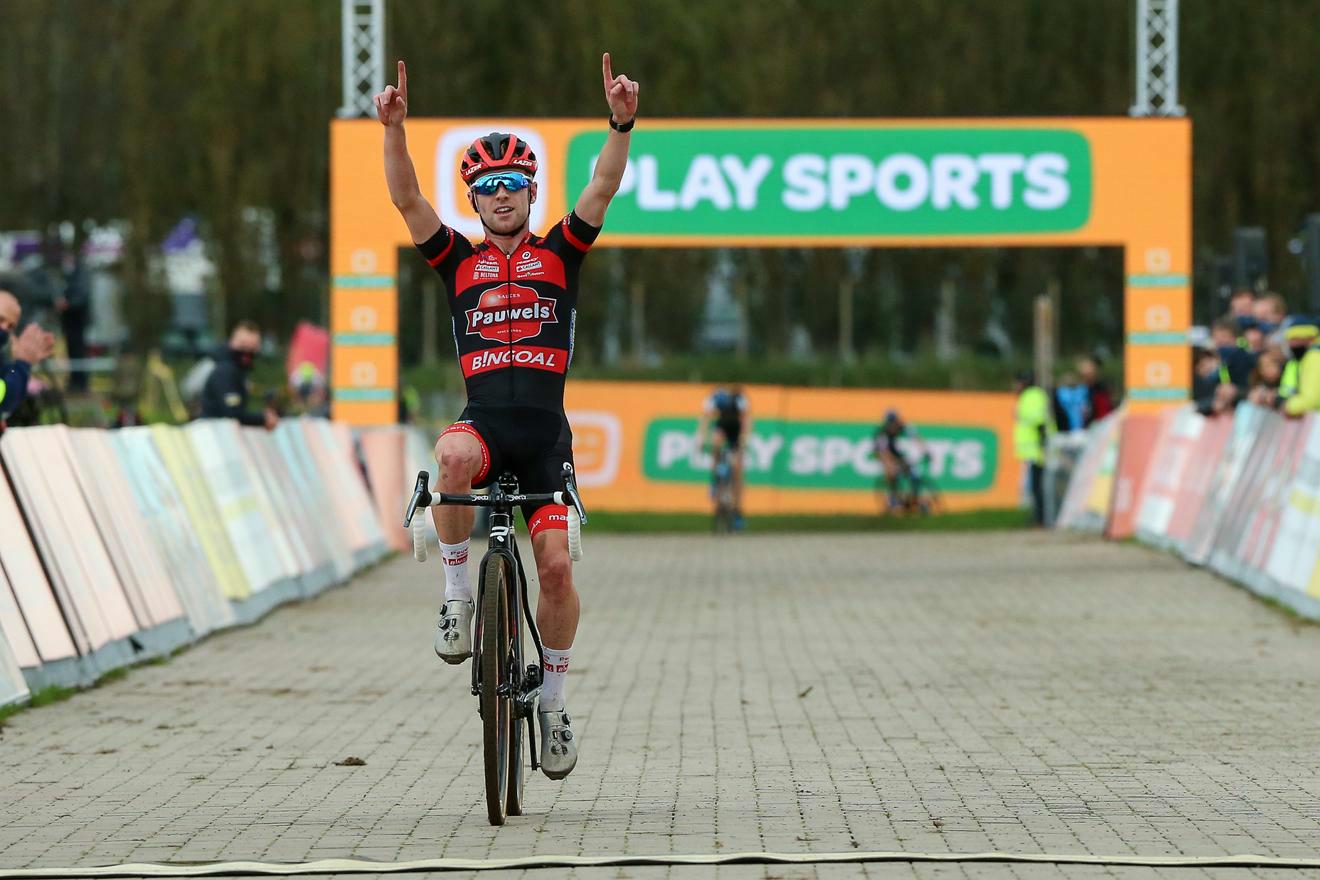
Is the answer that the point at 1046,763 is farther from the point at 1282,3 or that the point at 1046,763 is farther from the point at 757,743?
the point at 1282,3

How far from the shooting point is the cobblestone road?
7.58 m

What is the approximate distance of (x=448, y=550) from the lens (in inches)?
321

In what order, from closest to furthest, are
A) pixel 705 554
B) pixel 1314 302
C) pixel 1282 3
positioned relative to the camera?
pixel 1314 302, pixel 705 554, pixel 1282 3

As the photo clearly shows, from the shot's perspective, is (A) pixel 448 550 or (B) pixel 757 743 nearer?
(A) pixel 448 550

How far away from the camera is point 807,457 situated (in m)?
36.8

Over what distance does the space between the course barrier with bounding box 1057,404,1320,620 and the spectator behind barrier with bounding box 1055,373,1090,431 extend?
52.1 inches

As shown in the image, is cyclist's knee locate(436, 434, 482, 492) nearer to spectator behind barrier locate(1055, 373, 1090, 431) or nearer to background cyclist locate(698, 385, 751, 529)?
background cyclist locate(698, 385, 751, 529)

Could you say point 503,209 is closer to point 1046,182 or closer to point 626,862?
point 626,862

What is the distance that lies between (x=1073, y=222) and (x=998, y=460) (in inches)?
341

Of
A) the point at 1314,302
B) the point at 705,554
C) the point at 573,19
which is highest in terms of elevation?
the point at 573,19

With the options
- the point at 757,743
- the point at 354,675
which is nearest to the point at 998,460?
the point at 354,675

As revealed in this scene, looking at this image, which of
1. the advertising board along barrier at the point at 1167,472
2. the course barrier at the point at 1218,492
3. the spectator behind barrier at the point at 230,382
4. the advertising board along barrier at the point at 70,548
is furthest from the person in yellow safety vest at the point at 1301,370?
the advertising board along barrier at the point at 70,548

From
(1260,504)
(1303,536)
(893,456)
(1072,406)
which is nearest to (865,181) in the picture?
(1072,406)

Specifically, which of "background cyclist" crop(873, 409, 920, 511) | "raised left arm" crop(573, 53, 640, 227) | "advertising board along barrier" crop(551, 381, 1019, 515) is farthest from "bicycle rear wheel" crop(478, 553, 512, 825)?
"advertising board along barrier" crop(551, 381, 1019, 515)
